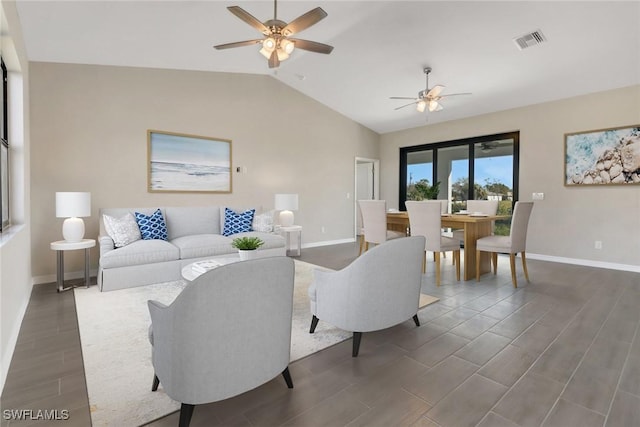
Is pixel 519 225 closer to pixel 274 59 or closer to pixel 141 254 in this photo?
pixel 274 59

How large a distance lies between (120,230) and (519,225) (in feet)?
15.9

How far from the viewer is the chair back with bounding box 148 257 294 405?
4.27ft

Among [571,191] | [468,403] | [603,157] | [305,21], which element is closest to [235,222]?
[305,21]

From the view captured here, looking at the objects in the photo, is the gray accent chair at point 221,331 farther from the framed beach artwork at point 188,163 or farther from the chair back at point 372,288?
the framed beach artwork at point 188,163

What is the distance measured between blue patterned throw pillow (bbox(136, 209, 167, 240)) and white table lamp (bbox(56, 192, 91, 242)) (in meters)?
0.60

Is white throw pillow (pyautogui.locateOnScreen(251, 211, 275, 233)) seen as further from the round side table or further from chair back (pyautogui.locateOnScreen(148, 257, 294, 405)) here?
chair back (pyautogui.locateOnScreen(148, 257, 294, 405))

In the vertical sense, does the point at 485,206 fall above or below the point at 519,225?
above

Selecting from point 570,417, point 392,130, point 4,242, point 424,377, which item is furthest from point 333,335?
point 392,130

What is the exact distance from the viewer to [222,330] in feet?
4.49

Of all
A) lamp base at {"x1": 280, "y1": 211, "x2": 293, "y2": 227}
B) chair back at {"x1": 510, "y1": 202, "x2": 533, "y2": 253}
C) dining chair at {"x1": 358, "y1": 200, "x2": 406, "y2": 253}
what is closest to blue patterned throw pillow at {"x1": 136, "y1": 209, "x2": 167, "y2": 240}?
lamp base at {"x1": 280, "y1": 211, "x2": 293, "y2": 227}

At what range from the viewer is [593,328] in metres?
2.50

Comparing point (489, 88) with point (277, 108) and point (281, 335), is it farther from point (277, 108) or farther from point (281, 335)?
point (281, 335)

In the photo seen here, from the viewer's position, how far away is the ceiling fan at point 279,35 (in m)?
2.70

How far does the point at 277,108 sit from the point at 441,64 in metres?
2.99
